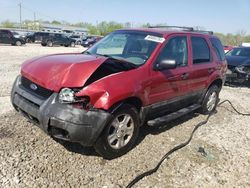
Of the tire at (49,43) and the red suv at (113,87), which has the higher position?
the red suv at (113,87)

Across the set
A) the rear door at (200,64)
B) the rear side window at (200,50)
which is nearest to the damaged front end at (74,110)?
the rear door at (200,64)

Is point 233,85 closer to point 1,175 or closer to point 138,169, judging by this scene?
point 138,169

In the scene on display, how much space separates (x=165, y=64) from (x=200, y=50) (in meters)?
1.79

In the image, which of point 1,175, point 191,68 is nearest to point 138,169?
point 1,175

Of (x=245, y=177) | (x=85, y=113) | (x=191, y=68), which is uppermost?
(x=191, y=68)

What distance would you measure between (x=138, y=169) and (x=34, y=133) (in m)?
1.90

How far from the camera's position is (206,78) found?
6180 mm

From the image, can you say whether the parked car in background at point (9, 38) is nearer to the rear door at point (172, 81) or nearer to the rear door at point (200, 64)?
the rear door at point (200, 64)

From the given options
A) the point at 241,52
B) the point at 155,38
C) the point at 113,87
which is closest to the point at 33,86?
the point at 113,87

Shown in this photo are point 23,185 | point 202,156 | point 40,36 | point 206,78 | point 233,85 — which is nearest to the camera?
→ point 23,185

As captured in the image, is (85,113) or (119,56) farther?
(119,56)

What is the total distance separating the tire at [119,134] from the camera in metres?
3.94

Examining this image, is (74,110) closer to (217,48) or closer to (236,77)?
(217,48)

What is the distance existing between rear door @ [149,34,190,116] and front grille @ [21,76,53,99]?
62.3 inches
